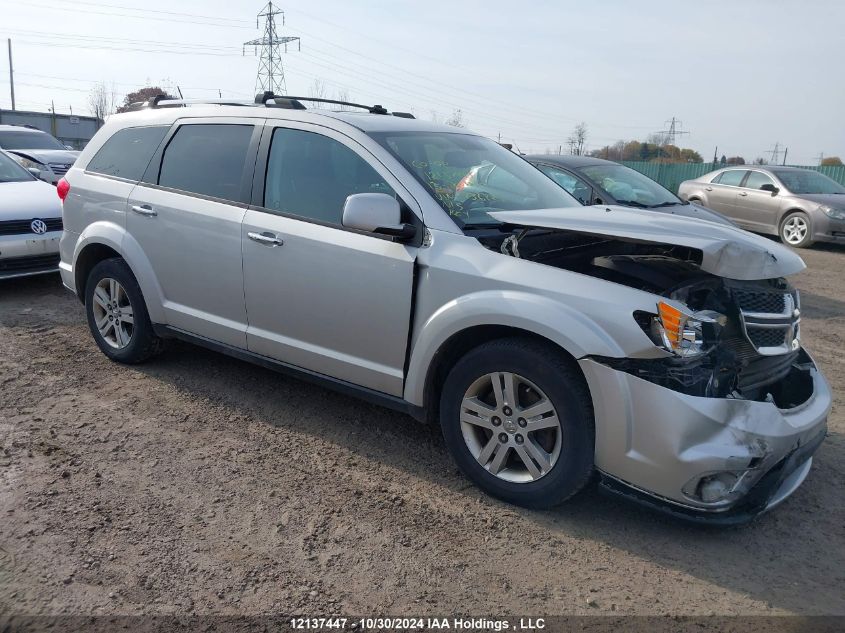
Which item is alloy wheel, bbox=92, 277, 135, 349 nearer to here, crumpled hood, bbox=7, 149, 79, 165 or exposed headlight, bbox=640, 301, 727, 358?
exposed headlight, bbox=640, 301, 727, 358

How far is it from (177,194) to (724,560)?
12.5ft

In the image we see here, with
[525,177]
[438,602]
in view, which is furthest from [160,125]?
[438,602]

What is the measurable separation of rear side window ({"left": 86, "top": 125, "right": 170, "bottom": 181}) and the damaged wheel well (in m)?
2.75

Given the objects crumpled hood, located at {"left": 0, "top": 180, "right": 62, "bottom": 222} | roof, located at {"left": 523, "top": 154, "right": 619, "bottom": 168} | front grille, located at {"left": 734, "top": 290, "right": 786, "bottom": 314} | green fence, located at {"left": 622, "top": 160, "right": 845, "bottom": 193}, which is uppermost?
roof, located at {"left": 523, "top": 154, "right": 619, "bottom": 168}

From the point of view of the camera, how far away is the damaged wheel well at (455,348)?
3291 mm

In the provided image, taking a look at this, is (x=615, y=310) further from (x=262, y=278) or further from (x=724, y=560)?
(x=262, y=278)

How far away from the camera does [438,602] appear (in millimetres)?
2709

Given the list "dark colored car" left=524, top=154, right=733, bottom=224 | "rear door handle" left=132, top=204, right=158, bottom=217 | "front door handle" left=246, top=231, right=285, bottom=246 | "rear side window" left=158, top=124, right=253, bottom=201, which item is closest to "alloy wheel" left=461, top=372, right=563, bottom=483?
"front door handle" left=246, top=231, right=285, bottom=246

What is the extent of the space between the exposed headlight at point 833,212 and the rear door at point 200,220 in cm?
1170

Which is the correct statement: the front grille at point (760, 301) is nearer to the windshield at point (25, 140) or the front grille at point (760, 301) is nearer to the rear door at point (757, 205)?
the rear door at point (757, 205)

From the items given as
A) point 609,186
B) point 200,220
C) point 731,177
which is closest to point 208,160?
point 200,220

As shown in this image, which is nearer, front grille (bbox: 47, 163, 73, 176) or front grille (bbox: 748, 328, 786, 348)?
front grille (bbox: 748, 328, 786, 348)

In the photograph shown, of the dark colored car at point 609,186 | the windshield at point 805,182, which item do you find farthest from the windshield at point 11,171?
the windshield at point 805,182

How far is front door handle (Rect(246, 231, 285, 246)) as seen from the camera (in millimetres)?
4004
